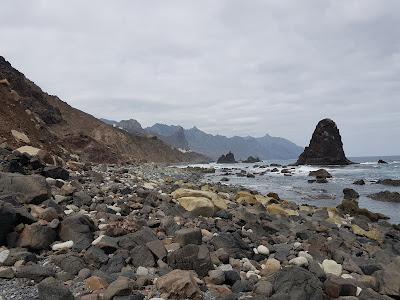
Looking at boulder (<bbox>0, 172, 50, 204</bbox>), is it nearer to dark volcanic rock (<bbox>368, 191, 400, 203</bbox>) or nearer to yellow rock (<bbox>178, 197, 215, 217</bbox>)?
yellow rock (<bbox>178, 197, 215, 217</bbox>)

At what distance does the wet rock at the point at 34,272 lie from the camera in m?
5.03

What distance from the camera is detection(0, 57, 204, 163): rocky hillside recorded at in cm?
1970

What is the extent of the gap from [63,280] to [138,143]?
106595mm

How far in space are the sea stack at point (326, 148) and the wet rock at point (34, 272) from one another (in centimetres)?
9616

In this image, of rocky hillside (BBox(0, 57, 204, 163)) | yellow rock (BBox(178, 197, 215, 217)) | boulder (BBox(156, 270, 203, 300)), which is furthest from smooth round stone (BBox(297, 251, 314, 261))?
rocky hillside (BBox(0, 57, 204, 163))

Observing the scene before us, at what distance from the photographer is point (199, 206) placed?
10.6m

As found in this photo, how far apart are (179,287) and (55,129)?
188 feet

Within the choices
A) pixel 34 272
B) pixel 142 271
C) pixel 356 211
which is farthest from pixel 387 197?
pixel 34 272

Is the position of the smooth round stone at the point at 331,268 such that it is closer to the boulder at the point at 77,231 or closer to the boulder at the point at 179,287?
the boulder at the point at 179,287

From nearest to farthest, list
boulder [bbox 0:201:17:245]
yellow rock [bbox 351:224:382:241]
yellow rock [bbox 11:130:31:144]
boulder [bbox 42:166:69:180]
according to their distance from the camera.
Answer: boulder [bbox 0:201:17:245] < boulder [bbox 42:166:69:180] < yellow rock [bbox 351:224:382:241] < yellow rock [bbox 11:130:31:144]

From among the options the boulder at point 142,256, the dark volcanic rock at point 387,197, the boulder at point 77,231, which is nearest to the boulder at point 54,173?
the boulder at point 77,231

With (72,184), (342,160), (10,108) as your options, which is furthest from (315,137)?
(72,184)

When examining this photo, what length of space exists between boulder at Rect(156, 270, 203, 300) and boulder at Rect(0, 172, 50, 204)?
3928 mm

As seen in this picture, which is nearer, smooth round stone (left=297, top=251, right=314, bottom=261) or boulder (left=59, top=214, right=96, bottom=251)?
boulder (left=59, top=214, right=96, bottom=251)
